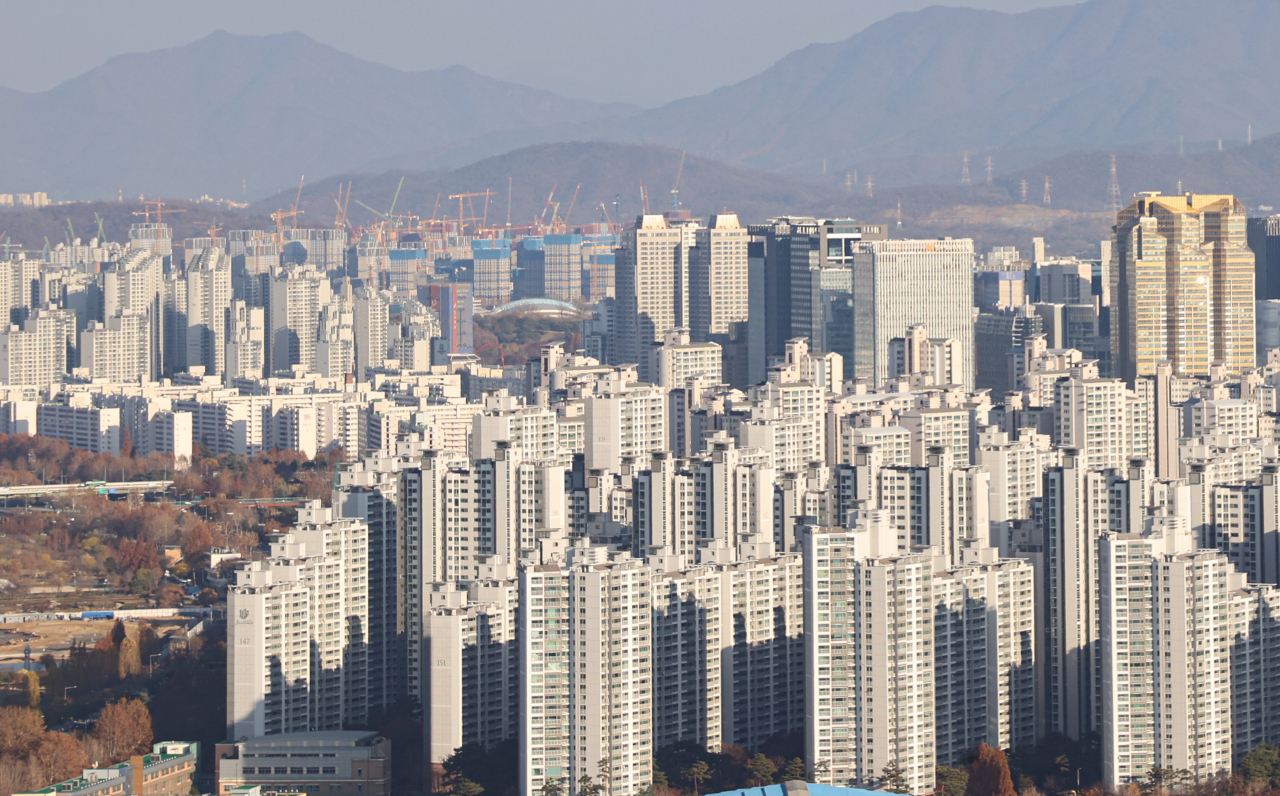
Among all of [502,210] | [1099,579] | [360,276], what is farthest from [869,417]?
[502,210]

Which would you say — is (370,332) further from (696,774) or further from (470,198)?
(470,198)

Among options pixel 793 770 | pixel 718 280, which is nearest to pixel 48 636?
pixel 793 770

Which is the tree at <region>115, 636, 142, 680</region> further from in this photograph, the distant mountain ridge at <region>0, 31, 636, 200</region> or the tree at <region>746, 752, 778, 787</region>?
the distant mountain ridge at <region>0, 31, 636, 200</region>

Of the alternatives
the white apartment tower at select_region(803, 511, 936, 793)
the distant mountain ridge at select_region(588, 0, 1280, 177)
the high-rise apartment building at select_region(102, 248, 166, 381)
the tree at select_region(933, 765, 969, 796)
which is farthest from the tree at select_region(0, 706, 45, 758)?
the distant mountain ridge at select_region(588, 0, 1280, 177)

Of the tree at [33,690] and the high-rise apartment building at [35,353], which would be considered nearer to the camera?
the tree at [33,690]

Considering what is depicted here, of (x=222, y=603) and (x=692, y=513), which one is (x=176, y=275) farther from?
(x=692, y=513)

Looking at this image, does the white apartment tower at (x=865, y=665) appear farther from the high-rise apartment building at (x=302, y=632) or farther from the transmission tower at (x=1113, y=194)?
the transmission tower at (x=1113, y=194)

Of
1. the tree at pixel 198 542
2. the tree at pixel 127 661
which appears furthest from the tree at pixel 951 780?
the tree at pixel 198 542
